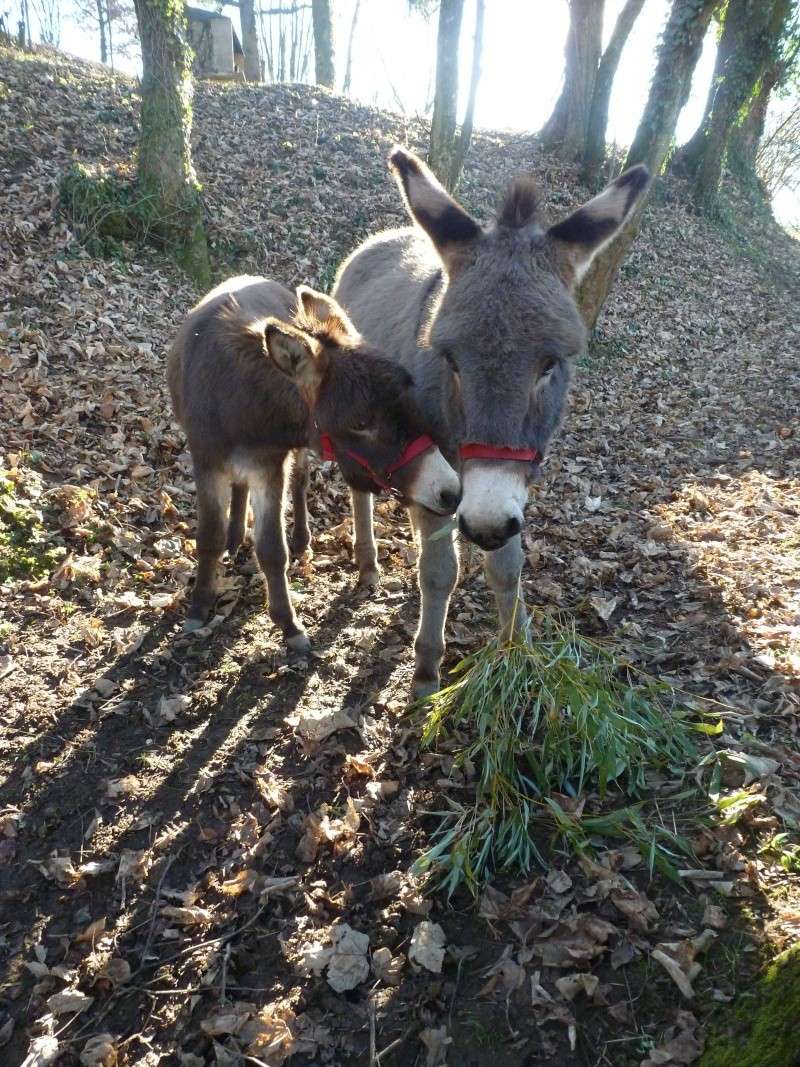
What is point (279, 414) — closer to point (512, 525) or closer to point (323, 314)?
point (323, 314)

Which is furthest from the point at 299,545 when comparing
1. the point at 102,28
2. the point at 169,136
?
the point at 102,28

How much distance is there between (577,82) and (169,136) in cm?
1100

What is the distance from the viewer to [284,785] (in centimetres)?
321

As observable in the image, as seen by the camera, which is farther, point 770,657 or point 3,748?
point 770,657

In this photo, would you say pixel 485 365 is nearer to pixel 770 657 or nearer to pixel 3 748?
pixel 770 657

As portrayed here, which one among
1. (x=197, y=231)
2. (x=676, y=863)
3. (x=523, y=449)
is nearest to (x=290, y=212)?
(x=197, y=231)

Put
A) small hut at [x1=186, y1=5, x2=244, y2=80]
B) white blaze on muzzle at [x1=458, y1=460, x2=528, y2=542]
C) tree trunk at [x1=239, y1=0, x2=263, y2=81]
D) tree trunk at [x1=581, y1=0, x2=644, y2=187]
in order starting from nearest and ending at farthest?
white blaze on muzzle at [x1=458, y1=460, x2=528, y2=542] → tree trunk at [x1=581, y1=0, x2=644, y2=187] → small hut at [x1=186, y1=5, x2=244, y2=80] → tree trunk at [x1=239, y1=0, x2=263, y2=81]

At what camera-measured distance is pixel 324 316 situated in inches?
142

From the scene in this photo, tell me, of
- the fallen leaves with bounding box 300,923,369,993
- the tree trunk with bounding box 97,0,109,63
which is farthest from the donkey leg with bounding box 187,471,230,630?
Result: the tree trunk with bounding box 97,0,109,63

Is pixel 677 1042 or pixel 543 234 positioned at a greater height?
pixel 543 234

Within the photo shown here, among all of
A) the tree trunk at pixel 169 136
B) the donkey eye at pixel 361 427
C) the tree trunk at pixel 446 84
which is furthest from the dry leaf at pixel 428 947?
the tree trunk at pixel 446 84

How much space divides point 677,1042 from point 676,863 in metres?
0.60

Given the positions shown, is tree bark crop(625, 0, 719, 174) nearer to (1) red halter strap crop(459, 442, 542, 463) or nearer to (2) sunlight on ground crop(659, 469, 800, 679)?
(2) sunlight on ground crop(659, 469, 800, 679)

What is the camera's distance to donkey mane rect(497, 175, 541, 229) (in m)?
3.11
